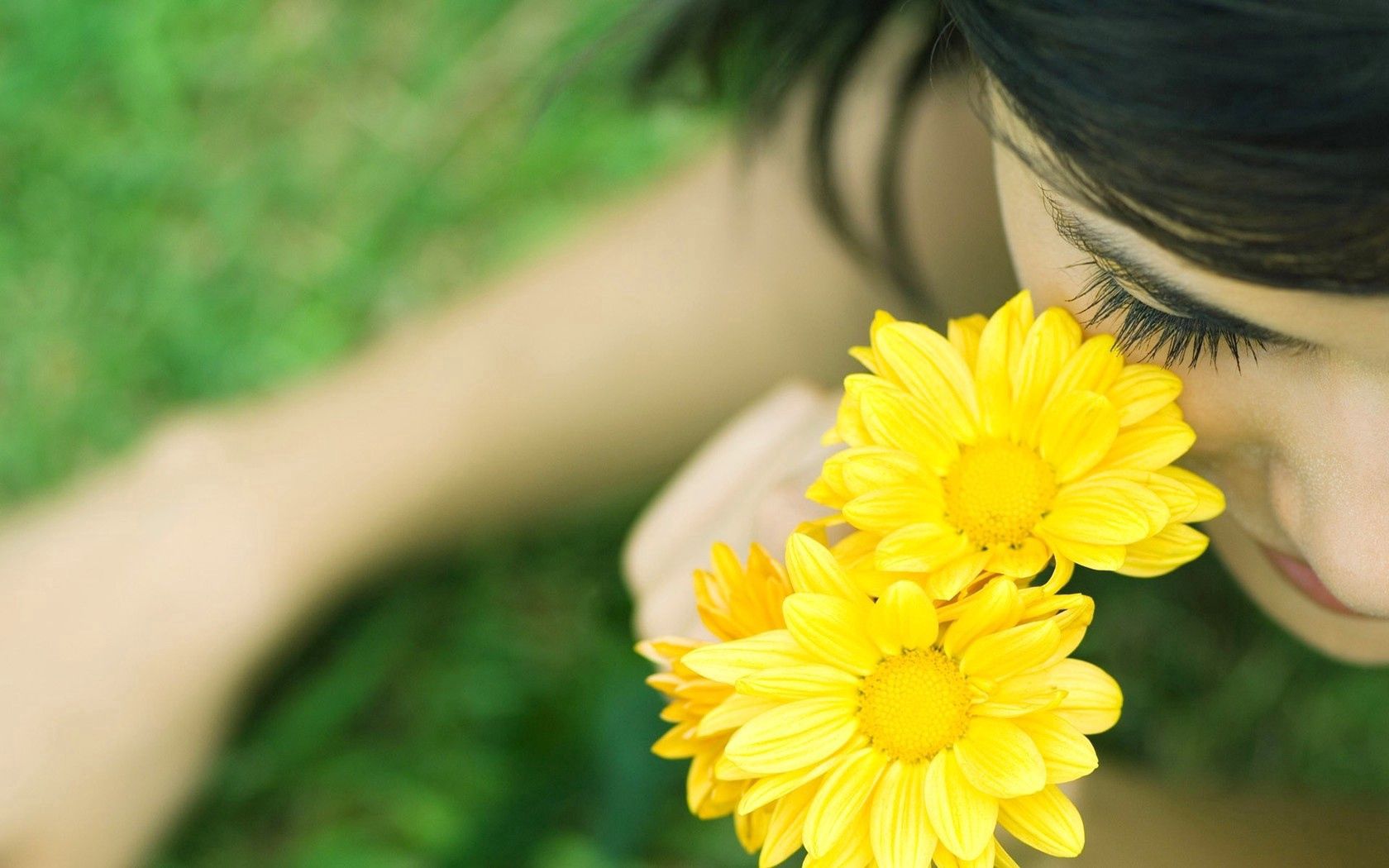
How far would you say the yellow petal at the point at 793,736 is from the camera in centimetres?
56

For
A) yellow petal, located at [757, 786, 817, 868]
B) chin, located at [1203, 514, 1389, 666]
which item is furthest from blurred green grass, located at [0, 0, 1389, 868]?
yellow petal, located at [757, 786, 817, 868]

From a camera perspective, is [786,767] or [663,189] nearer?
[786,767]

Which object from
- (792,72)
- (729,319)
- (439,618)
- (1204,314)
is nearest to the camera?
(1204,314)

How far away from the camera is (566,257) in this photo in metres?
1.37

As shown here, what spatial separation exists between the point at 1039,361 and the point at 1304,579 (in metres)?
0.32

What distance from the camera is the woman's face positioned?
507 mm

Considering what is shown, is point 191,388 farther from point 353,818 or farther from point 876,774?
point 876,774

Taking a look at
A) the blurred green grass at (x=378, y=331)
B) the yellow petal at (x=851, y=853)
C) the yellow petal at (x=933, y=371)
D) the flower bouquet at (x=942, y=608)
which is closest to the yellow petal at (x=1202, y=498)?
the flower bouquet at (x=942, y=608)

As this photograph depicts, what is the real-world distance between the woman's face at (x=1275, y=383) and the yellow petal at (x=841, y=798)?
0.79 ft

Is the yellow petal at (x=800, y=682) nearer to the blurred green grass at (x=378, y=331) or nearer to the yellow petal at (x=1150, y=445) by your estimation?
the yellow petal at (x=1150, y=445)

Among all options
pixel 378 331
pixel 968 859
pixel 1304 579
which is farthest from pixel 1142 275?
pixel 378 331

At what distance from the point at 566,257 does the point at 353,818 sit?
66 centimetres

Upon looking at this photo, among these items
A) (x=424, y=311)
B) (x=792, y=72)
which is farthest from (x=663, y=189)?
(x=424, y=311)

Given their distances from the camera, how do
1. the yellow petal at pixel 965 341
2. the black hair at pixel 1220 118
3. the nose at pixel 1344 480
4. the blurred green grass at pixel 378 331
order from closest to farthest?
the black hair at pixel 1220 118 < the nose at pixel 1344 480 < the yellow petal at pixel 965 341 < the blurred green grass at pixel 378 331
